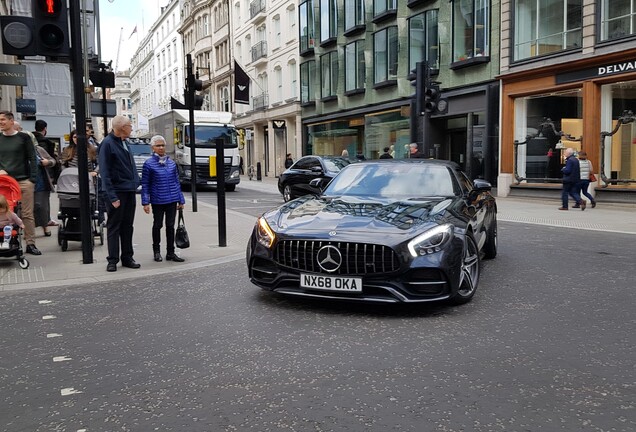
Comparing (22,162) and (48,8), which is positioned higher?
(48,8)

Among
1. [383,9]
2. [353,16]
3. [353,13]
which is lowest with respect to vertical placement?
[383,9]

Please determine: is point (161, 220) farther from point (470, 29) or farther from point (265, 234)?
point (470, 29)

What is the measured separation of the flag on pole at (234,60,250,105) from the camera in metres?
39.5

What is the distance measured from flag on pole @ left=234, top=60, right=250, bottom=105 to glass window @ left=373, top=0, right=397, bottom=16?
12.1m

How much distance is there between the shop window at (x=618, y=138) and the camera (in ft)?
58.2

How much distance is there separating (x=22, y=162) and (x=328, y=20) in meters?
28.9

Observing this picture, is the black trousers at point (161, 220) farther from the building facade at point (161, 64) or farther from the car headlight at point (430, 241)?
the building facade at point (161, 64)

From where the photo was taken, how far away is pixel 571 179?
16.7 metres

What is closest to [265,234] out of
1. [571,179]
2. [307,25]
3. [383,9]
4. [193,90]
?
[193,90]

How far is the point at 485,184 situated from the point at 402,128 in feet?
71.8

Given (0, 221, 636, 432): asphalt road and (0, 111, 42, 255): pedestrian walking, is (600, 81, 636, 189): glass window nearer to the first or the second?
(0, 221, 636, 432): asphalt road

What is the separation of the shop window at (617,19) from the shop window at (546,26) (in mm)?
855

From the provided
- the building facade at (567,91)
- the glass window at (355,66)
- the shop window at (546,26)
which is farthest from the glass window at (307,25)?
the shop window at (546,26)

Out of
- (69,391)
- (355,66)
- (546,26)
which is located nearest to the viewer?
(69,391)
